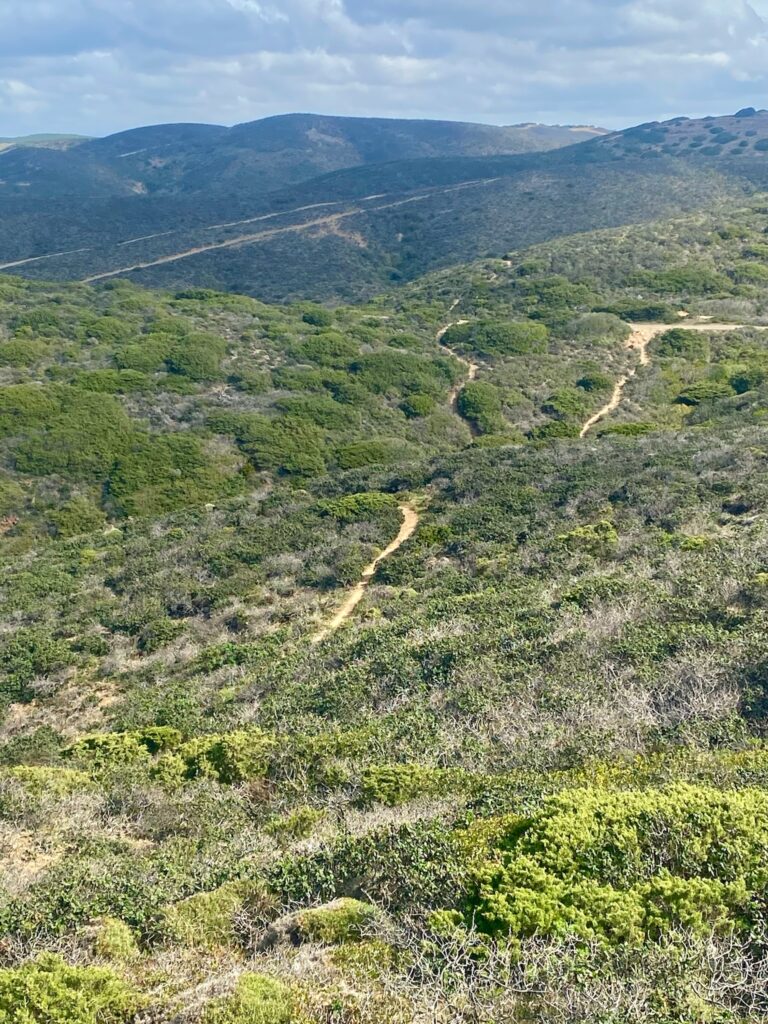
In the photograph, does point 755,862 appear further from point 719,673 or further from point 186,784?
point 186,784

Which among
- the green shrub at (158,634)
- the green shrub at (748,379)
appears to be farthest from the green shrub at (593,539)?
the green shrub at (748,379)

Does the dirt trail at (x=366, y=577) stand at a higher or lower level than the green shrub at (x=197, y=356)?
lower

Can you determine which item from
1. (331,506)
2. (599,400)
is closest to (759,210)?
(599,400)

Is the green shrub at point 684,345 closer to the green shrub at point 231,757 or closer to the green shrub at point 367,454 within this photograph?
the green shrub at point 367,454

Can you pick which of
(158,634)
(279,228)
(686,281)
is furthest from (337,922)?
(279,228)

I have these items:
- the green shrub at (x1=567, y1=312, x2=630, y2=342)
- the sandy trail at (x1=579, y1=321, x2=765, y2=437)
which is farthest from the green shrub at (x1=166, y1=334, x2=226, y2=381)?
the green shrub at (x1=567, y1=312, x2=630, y2=342)

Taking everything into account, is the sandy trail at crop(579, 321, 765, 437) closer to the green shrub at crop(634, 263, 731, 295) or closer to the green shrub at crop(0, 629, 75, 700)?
the green shrub at crop(634, 263, 731, 295)

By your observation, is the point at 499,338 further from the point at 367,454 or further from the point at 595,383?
the point at 367,454
